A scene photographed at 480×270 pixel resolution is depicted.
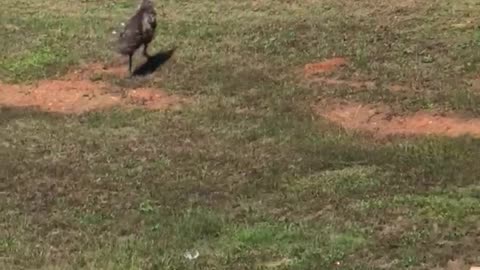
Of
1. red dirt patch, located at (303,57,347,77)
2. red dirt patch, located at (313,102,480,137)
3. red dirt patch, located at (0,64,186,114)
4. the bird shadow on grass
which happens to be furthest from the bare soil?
the bird shadow on grass

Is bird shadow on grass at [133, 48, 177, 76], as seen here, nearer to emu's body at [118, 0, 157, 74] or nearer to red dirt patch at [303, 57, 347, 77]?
emu's body at [118, 0, 157, 74]

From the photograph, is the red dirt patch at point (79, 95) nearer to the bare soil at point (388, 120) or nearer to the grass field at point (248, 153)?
the grass field at point (248, 153)

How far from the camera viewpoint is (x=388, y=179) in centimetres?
1021

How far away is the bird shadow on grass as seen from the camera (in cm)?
1490

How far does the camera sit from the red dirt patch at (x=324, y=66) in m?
14.3

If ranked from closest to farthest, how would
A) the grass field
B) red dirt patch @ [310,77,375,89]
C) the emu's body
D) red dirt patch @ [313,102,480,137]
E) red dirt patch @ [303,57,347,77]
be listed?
the grass field < red dirt patch @ [313,102,480,137] < red dirt patch @ [310,77,375,89] < red dirt patch @ [303,57,347,77] < the emu's body

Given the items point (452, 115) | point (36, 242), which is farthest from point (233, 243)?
point (452, 115)

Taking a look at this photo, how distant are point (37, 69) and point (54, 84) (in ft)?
2.39

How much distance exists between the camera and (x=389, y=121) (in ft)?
40.4

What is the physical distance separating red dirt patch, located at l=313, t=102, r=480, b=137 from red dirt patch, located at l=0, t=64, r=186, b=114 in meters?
2.13

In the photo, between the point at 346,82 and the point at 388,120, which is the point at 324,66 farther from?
the point at 388,120

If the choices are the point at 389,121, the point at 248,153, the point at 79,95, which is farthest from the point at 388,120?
the point at 79,95

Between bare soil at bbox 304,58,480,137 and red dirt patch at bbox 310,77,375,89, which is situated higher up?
bare soil at bbox 304,58,480,137

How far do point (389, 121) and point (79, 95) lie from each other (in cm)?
436
